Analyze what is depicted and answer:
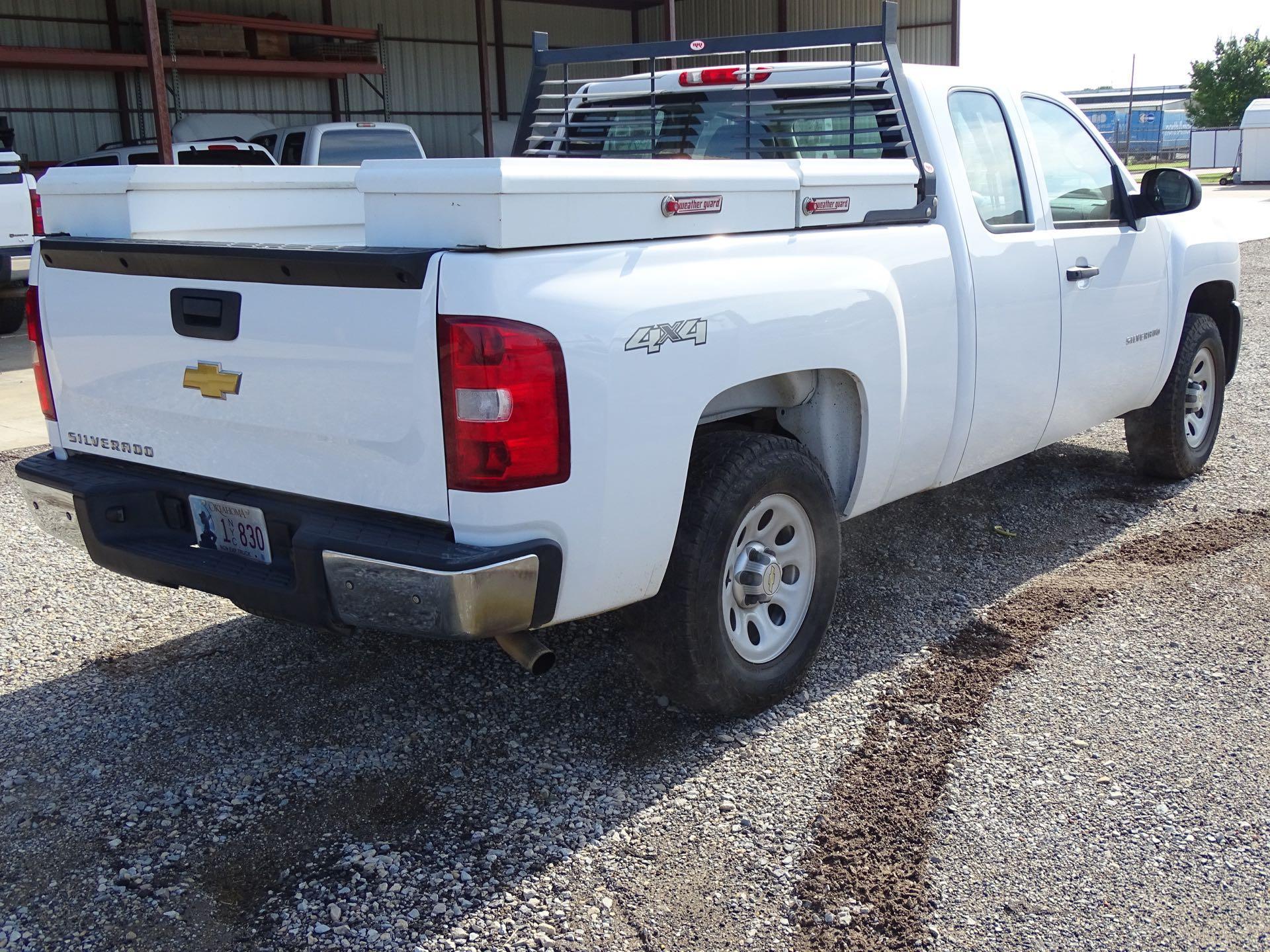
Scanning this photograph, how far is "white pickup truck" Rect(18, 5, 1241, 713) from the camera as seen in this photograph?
9.62 ft

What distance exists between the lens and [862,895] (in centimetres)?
292

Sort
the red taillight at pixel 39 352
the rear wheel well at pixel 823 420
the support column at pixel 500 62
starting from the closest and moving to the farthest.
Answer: the red taillight at pixel 39 352 → the rear wheel well at pixel 823 420 → the support column at pixel 500 62

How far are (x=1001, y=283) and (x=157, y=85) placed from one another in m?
10.3

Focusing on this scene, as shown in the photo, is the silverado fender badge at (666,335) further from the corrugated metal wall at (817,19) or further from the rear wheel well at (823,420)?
the corrugated metal wall at (817,19)

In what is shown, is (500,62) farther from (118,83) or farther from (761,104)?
(761,104)

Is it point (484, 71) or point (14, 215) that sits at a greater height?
point (484, 71)

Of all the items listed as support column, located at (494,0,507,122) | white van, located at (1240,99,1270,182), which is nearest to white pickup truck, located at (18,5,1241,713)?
support column, located at (494,0,507,122)

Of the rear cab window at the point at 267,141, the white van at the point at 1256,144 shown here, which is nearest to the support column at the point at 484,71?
the rear cab window at the point at 267,141

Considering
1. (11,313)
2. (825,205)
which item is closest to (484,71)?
(11,313)

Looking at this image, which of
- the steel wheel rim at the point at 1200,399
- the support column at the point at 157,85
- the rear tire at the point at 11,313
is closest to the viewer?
the steel wheel rim at the point at 1200,399

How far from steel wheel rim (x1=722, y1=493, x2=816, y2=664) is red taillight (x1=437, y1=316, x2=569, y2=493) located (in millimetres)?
816

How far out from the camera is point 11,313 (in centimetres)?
1227

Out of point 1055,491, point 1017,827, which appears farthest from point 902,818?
point 1055,491

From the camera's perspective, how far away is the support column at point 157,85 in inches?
488
